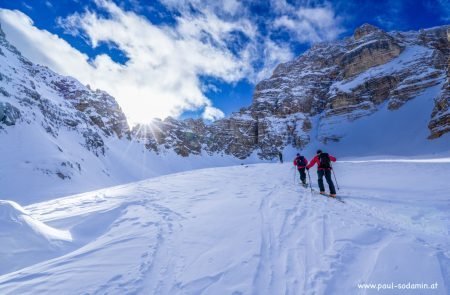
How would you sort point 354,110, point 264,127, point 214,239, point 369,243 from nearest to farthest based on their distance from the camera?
point 369,243, point 214,239, point 354,110, point 264,127

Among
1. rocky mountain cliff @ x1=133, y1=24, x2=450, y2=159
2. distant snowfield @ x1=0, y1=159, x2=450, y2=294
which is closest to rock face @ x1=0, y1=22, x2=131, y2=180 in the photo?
distant snowfield @ x1=0, y1=159, x2=450, y2=294

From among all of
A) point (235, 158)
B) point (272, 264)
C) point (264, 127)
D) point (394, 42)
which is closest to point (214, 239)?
point (272, 264)

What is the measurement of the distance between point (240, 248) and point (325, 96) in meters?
124

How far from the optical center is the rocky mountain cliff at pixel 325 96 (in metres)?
90.3

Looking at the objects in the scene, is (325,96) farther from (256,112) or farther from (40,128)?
(40,128)

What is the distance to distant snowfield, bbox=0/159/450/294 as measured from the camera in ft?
11.0

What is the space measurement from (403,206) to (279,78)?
142 m

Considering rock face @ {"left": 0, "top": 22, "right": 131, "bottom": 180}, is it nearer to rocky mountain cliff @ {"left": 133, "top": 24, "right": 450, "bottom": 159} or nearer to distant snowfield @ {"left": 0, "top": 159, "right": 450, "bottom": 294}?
distant snowfield @ {"left": 0, "top": 159, "right": 450, "bottom": 294}

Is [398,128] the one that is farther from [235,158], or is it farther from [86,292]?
[86,292]

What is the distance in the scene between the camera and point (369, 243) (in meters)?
4.33

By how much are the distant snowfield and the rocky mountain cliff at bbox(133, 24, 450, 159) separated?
82.3 meters

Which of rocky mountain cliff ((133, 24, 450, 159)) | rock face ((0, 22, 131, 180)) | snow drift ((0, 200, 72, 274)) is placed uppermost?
rocky mountain cliff ((133, 24, 450, 159))

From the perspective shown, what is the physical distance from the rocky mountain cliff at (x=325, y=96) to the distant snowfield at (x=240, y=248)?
82.3 m

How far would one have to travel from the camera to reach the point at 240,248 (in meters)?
4.55
